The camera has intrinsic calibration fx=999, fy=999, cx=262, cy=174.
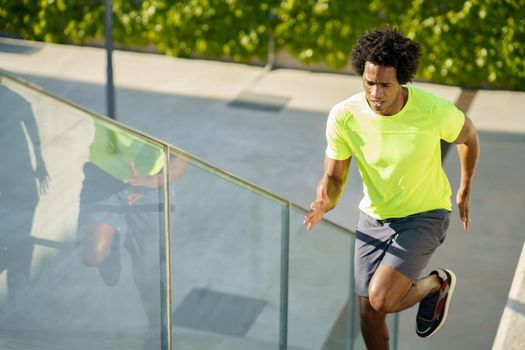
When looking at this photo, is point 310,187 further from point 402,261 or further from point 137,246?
point 137,246

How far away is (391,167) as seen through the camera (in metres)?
4.33

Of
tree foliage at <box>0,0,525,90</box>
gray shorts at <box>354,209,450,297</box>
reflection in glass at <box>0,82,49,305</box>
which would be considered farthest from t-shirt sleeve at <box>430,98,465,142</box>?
tree foliage at <box>0,0,525,90</box>

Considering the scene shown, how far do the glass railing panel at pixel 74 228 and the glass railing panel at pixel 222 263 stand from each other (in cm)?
18

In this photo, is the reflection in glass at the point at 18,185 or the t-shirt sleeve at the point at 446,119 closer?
the reflection in glass at the point at 18,185

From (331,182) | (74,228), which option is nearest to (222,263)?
(331,182)

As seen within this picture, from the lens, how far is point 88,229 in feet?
12.0

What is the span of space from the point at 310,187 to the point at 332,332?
3.01m

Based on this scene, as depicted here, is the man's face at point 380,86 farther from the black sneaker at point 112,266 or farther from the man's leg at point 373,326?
the black sneaker at point 112,266

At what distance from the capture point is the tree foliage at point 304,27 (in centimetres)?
1191

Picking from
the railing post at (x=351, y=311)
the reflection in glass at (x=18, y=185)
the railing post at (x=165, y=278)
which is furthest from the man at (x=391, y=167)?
the railing post at (x=351, y=311)

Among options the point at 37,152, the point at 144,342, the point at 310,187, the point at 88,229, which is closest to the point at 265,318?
the point at 144,342

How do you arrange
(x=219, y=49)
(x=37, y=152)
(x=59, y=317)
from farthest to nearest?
(x=219, y=49)
(x=59, y=317)
(x=37, y=152)

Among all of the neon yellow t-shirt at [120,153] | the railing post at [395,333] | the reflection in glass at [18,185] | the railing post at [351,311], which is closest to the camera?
the reflection in glass at [18,185]

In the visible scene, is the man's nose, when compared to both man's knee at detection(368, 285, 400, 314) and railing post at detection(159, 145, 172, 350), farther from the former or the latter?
railing post at detection(159, 145, 172, 350)
